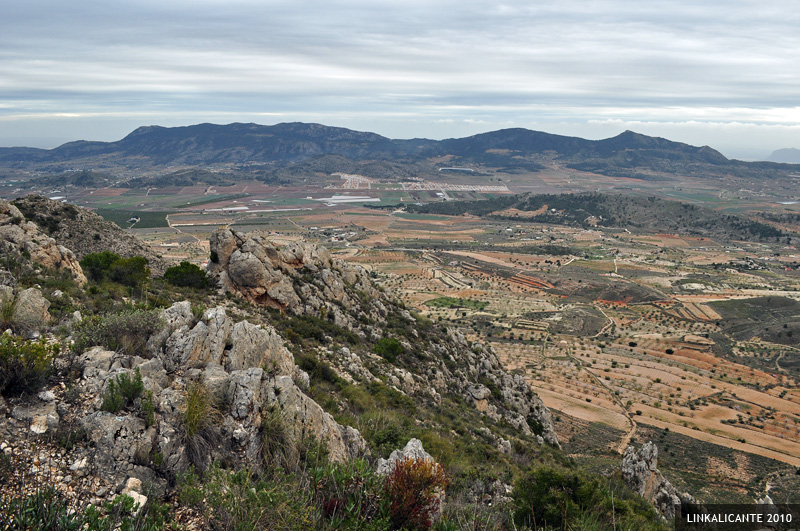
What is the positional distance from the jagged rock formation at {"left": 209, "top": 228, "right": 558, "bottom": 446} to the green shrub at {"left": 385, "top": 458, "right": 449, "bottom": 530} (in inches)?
448

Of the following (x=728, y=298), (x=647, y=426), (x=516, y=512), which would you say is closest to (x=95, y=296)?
(x=516, y=512)

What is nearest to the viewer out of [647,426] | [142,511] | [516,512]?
[142,511]

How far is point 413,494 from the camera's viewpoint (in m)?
7.46

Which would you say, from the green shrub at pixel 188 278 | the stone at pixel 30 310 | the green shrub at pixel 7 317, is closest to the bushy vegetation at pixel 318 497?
the green shrub at pixel 7 317

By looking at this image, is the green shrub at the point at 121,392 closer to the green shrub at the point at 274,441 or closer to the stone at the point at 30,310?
the green shrub at the point at 274,441

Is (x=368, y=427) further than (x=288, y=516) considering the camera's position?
Yes

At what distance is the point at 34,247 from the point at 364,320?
1636 cm

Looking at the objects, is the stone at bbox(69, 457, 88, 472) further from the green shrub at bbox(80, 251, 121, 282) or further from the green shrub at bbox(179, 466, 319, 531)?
the green shrub at bbox(80, 251, 121, 282)

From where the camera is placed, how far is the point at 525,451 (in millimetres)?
19000

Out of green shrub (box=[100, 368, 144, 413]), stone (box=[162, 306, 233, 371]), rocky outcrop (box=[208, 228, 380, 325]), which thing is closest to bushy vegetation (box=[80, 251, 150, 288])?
rocky outcrop (box=[208, 228, 380, 325])

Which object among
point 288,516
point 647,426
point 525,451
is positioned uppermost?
point 288,516

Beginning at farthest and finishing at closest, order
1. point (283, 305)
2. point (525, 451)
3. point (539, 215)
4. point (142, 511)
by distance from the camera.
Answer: point (539, 215) < point (283, 305) < point (525, 451) < point (142, 511)

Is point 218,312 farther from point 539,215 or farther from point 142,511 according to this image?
point 539,215

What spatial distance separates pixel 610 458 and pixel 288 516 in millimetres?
25611
